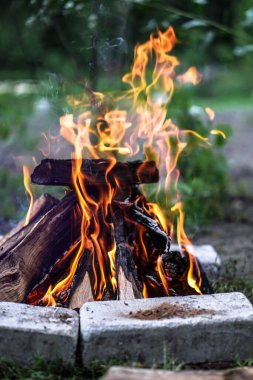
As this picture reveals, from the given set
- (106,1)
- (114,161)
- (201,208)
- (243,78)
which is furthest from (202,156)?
(243,78)

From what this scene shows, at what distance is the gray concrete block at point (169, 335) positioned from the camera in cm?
284

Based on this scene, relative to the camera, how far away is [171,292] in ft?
11.4

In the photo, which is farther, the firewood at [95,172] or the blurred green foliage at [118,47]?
the blurred green foliage at [118,47]

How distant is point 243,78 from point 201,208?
14.9 m

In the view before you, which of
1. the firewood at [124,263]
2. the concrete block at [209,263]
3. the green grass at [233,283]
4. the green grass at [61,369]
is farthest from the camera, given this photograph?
the concrete block at [209,263]

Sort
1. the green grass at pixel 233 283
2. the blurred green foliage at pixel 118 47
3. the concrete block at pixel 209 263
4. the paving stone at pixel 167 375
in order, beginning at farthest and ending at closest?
the blurred green foliage at pixel 118 47 < the concrete block at pixel 209 263 < the green grass at pixel 233 283 < the paving stone at pixel 167 375

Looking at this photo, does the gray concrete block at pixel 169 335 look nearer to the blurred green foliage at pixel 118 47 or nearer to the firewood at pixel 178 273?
the firewood at pixel 178 273

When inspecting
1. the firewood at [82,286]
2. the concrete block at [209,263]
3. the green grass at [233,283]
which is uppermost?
the firewood at [82,286]

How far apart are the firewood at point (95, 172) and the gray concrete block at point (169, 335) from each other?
30.7 inches

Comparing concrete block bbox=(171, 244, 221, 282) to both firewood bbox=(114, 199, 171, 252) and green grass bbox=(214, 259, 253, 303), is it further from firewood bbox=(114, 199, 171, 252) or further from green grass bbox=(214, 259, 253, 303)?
firewood bbox=(114, 199, 171, 252)

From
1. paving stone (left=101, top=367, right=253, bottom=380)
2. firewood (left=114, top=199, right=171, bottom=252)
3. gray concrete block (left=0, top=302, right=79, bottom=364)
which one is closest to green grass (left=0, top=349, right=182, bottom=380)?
gray concrete block (left=0, top=302, right=79, bottom=364)

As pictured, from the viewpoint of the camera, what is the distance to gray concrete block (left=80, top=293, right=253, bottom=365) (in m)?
2.84

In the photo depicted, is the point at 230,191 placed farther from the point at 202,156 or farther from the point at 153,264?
the point at 153,264

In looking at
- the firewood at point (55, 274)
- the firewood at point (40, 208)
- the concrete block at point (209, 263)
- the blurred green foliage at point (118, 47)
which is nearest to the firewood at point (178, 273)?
the concrete block at point (209, 263)
